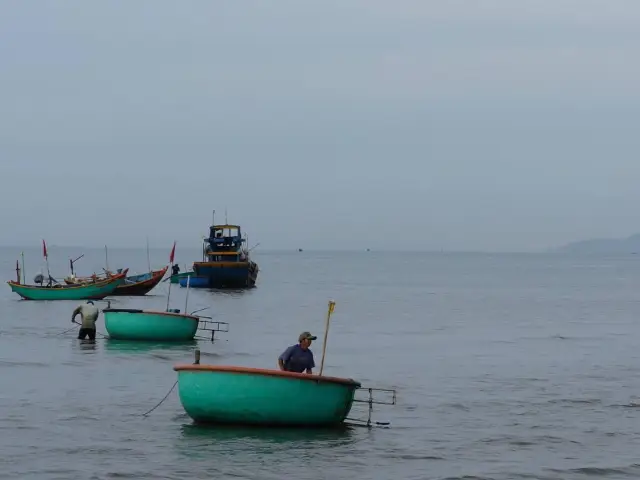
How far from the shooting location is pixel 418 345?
139 feet

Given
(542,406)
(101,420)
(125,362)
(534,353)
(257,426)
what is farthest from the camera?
(534,353)

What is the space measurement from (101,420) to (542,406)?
33.3 ft

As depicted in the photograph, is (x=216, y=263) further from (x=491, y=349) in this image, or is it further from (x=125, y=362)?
(x=125, y=362)

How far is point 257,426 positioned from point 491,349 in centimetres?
2222

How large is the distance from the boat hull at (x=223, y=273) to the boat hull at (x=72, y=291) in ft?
45.9

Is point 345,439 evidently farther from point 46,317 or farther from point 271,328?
point 46,317

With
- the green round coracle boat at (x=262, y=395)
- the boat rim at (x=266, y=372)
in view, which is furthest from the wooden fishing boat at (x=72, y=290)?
the boat rim at (x=266, y=372)

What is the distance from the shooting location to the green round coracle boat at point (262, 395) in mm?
18969

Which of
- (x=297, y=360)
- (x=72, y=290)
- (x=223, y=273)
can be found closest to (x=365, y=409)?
(x=297, y=360)

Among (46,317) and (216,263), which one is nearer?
(46,317)

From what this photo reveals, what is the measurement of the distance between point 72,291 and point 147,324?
2928 cm

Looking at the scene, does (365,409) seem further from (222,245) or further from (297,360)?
(222,245)

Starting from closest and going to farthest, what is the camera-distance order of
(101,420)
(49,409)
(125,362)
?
(101,420) < (49,409) < (125,362)

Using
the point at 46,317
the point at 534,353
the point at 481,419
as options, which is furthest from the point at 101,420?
the point at 46,317
